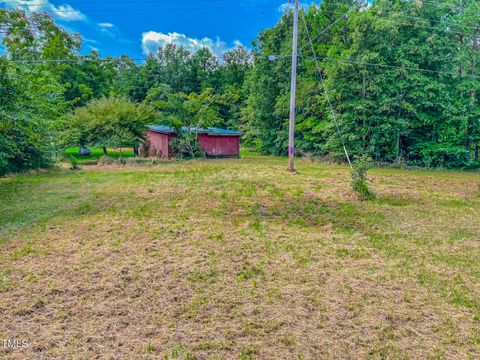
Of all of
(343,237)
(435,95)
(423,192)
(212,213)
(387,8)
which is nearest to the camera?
(343,237)

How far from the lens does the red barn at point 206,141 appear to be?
64.0 feet

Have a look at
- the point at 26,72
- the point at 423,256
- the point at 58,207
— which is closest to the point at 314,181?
the point at 423,256

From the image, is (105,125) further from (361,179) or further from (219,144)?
(361,179)

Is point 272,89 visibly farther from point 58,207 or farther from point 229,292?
point 229,292

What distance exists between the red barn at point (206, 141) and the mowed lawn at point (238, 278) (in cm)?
1224

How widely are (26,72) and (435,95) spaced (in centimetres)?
1742

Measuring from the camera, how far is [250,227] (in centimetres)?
564

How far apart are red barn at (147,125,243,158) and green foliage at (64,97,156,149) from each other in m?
1.93

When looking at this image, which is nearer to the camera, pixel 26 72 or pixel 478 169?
pixel 26 72

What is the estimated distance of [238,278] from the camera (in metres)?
3.74

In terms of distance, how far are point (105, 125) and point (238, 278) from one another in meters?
15.9

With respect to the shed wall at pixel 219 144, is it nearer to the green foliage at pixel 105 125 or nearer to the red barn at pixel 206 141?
the red barn at pixel 206 141

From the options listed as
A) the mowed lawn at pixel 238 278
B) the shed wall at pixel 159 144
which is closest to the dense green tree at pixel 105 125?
the shed wall at pixel 159 144

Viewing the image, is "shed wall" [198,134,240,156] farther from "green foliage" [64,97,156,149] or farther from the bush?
the bush
